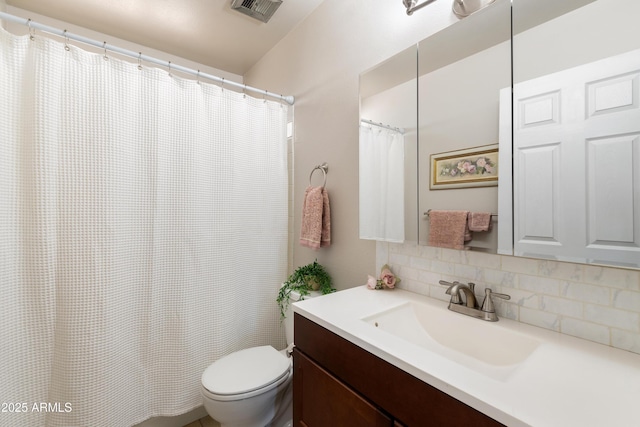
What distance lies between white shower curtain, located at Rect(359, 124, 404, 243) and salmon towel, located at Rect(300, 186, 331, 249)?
0.91ft

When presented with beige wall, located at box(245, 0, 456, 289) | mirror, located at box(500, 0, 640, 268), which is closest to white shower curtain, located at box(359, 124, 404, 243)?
beige wall, located at box(245, 0, 456, 289)

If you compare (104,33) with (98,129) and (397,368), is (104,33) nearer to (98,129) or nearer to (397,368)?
(98,129)

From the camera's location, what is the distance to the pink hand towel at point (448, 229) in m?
1.04

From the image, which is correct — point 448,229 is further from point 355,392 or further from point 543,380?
point 355,392

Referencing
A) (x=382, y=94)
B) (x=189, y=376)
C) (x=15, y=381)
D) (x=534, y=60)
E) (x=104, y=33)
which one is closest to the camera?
(x=534, y=60)

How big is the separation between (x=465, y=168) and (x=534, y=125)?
0.24m

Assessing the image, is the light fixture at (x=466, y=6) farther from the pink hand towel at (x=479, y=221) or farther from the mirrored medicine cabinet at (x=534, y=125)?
the pink hand towel at (x=479, y=221)

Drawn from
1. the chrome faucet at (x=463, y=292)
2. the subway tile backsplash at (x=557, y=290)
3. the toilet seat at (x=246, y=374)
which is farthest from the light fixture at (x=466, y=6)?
the toilet seat at (x=246, y=374)

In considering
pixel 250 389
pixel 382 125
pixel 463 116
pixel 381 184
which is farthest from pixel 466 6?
pixel 250 389

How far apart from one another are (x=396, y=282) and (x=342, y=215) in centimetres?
50

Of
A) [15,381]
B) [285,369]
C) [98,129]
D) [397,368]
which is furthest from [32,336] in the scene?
[397,368]

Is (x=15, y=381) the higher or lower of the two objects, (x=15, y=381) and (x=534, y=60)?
the lower

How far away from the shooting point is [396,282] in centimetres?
133

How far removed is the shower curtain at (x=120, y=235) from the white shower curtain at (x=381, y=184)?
29.4 inches
